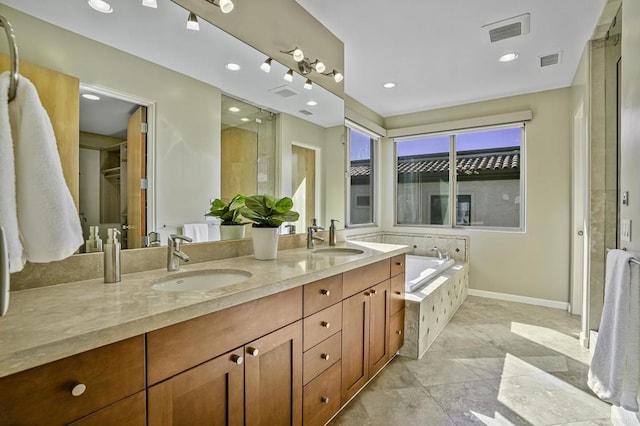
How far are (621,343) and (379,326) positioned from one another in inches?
46.2

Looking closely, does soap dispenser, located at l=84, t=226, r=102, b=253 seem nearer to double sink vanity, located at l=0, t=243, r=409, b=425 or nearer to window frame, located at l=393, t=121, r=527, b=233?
double sink vanity, located at l=0, t=243, r=409, b=425

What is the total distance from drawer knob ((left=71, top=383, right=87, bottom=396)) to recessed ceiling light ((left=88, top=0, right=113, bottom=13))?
4.22ft

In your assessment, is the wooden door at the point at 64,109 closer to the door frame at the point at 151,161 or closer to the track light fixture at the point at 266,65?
the door frame at the point at 151,161

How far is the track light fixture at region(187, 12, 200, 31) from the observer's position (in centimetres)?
154

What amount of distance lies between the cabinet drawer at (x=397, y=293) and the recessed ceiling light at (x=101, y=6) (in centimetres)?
210

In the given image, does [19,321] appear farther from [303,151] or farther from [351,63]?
[351,63]

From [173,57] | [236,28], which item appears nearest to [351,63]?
[236,28]

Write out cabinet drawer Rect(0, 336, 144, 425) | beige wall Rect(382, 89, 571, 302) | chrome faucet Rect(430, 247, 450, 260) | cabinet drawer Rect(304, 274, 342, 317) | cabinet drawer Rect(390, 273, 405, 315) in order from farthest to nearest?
chrome faucet Rect(430, 247, 450, 260) < beige wall Rect(382, 89, 571, 302) < cabinet drawer Rect(390, 273, 405, 315) < cabinet drawer Rect(304, 274, 342, 317) < cabinet drawer Rect(0, 336, 144, 425)

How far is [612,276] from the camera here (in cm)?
150

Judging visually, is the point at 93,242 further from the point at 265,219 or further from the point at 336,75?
the point at 336,75

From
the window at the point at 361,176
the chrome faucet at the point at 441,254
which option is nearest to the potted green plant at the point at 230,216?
the window at the point at 361,176

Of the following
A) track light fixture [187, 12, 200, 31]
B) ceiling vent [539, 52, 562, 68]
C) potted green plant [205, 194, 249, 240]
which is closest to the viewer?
track light fixture [187, 12, 200, 31]

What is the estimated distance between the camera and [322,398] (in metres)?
1.57

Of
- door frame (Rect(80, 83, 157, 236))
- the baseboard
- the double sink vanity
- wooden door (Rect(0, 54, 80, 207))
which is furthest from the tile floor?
wooden door (Rect(0, 54, 80, 207))
